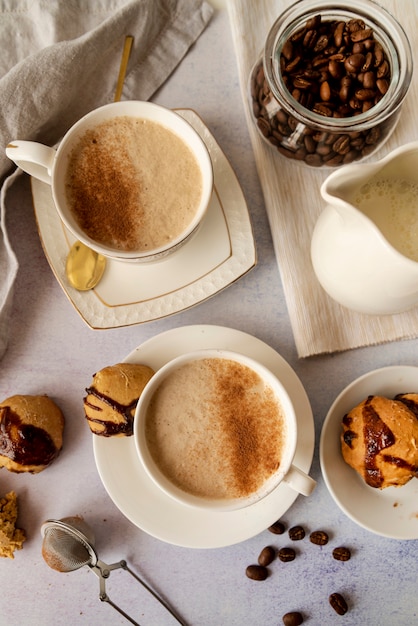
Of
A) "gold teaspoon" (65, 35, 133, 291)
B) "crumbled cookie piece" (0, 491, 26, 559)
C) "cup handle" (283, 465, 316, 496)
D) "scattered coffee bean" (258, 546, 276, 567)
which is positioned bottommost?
"scattered coffee bean" (258, 546, 276, 567)

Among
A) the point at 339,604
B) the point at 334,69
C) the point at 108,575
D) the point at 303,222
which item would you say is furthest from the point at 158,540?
the point at 334,69

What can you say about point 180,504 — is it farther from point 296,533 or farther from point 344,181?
point 344,181

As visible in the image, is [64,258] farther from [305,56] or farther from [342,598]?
[342,598]

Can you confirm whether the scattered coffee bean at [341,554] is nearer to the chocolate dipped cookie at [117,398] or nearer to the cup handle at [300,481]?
the cup handle at [300,481]

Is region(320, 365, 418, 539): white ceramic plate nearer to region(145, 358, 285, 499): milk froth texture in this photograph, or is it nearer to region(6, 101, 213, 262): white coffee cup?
region(145, 358, 285, 499): milk froth texture

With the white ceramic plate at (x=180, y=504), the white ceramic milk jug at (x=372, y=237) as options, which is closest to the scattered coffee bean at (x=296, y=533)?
the white ceramic plate at (x=180, y=504)

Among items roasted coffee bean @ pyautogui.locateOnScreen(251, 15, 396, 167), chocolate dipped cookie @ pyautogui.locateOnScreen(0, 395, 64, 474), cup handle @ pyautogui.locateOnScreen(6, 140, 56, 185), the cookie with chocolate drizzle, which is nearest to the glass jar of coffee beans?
roasted coffee bean @ pyautogui.locateOnScreen(251, 15, 396, 167)

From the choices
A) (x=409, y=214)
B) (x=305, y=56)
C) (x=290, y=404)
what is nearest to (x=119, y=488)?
(x=290, y=404)
